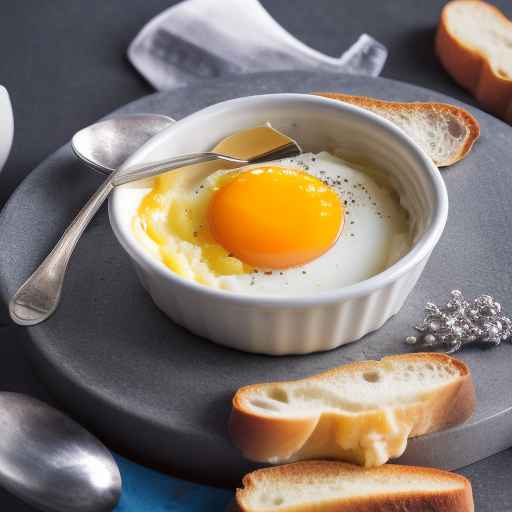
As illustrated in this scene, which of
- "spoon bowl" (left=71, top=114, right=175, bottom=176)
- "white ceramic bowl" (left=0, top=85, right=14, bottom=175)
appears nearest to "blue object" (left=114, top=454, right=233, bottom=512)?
"spoon bowl" (left=71, top=114, right=175, bottom=176)

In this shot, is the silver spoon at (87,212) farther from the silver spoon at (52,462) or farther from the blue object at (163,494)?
the blue object at (163,494)

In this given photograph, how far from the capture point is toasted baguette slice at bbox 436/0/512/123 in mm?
3099

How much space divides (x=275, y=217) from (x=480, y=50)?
144 cm

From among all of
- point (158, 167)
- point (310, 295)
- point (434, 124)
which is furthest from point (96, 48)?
point (310, 295)

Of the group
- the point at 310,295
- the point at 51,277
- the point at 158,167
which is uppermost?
the point at 158,167

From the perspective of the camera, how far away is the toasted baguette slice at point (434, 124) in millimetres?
2713

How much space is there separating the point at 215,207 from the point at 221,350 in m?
0.42

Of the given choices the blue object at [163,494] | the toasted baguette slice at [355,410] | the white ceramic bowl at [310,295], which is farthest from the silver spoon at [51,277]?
the toasted baguette slice at [355,410]

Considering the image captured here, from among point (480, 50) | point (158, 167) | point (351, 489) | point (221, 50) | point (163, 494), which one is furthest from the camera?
point (221, 50)

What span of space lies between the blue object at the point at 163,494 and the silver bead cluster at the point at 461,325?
65 centimetres

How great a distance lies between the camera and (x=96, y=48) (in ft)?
11.3

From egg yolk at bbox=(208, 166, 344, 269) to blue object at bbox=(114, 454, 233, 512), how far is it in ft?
1.98

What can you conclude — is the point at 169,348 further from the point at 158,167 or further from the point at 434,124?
the point at 434,124

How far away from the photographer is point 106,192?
2.31m
